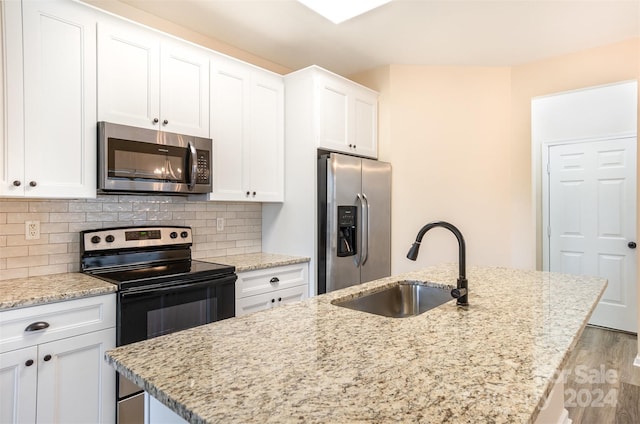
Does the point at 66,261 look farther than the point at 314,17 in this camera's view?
No

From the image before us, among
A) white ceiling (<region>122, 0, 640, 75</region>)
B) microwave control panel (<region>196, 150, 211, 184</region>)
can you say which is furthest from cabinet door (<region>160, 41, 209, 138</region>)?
white ceiling (<region>122, 0, 640, 75</region>)

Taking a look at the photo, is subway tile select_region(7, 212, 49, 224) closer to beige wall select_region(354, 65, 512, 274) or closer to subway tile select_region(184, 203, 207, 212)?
subway tile select_region(184, 203, 207, 212)

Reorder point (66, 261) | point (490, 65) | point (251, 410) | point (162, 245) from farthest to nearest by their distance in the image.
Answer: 1. point (490, 65)
2. point (162, 245)
3. point (66, 261)
4. point (251, 410)

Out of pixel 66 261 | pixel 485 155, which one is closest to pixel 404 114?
pixel 485 155

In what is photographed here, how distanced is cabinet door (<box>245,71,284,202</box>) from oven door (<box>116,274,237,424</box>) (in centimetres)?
91

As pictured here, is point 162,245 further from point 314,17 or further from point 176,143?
point 314,17

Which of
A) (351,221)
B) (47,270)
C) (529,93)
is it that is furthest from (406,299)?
(529,93)

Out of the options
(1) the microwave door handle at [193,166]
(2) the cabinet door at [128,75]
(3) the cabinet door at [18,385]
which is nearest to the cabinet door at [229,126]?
(1) the microwave door handle at [193,166]

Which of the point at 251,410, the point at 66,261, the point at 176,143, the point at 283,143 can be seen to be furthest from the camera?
the point at 283,143

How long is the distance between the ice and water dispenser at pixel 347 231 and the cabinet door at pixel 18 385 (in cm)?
197

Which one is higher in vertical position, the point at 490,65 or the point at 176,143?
the point at 490,65

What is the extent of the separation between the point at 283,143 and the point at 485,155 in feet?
6.30

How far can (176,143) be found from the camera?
2379 mm

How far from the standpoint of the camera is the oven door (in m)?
1.85
